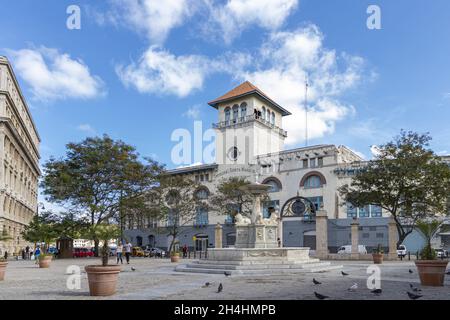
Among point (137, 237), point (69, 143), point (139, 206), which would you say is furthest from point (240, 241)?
point (137, 237)

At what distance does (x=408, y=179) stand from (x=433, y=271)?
19.2 metres

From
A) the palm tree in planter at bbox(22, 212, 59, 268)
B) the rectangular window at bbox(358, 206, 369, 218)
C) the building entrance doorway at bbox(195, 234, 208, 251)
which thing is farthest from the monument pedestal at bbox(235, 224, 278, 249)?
the building entrance doorway at bbox(195, 234, 208, 251)

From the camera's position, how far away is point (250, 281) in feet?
51.3

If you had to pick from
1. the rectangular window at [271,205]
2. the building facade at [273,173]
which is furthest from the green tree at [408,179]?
the rectangular window at [271,205]

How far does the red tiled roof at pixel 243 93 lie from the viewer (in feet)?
209

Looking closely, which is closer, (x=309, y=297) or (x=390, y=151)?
(x=309, y=297)

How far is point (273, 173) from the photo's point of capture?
57.1 m

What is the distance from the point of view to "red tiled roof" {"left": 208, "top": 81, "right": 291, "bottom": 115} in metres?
63.7

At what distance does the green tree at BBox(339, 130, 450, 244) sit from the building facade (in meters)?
11.5

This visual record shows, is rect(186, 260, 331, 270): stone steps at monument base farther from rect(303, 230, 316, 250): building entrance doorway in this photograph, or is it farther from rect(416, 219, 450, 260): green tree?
rect(303, 230, 316, 250): building entrance doorway

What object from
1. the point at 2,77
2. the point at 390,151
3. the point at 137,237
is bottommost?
the point at 137,237

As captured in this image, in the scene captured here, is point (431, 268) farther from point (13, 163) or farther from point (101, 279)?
point (13, 163)
